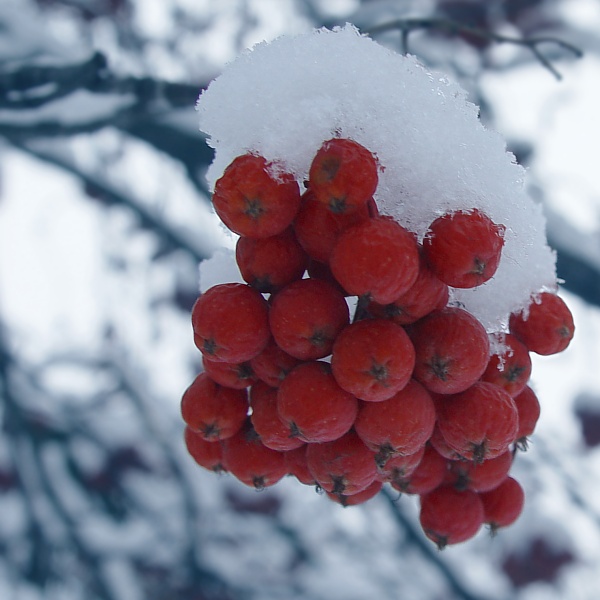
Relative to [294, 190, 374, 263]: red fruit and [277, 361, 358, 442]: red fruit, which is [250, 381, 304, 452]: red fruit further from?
[294, 190, 374, 263]: red fruit

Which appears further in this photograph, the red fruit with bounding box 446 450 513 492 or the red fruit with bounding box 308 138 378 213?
the red fruit with bounding box 446 450 513 492

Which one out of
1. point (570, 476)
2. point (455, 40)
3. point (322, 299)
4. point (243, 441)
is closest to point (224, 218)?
point (322, 299)

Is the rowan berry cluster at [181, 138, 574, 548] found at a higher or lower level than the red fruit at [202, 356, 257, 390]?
higher

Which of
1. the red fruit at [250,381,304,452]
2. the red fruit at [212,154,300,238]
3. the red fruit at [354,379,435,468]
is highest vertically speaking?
the red fruit at [212,154,300,238]

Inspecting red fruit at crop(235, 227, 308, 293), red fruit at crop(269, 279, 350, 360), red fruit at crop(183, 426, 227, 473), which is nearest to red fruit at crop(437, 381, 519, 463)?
red fruit at crop(269, 279, 350, 360)

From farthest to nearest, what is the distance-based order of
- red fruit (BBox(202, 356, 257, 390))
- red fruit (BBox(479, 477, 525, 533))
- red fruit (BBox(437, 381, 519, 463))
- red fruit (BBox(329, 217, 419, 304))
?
1. red fruit (BBox(479, 477, 525, 533))
2. red fruit (BBox(202, 356, 257, 390))
3. red fruit (BBox(437, 381, 519, 463))
4. red fruit (BBox(329, 217, 419, 304))

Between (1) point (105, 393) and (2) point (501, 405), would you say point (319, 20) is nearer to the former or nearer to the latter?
(1) point (105, 393)
